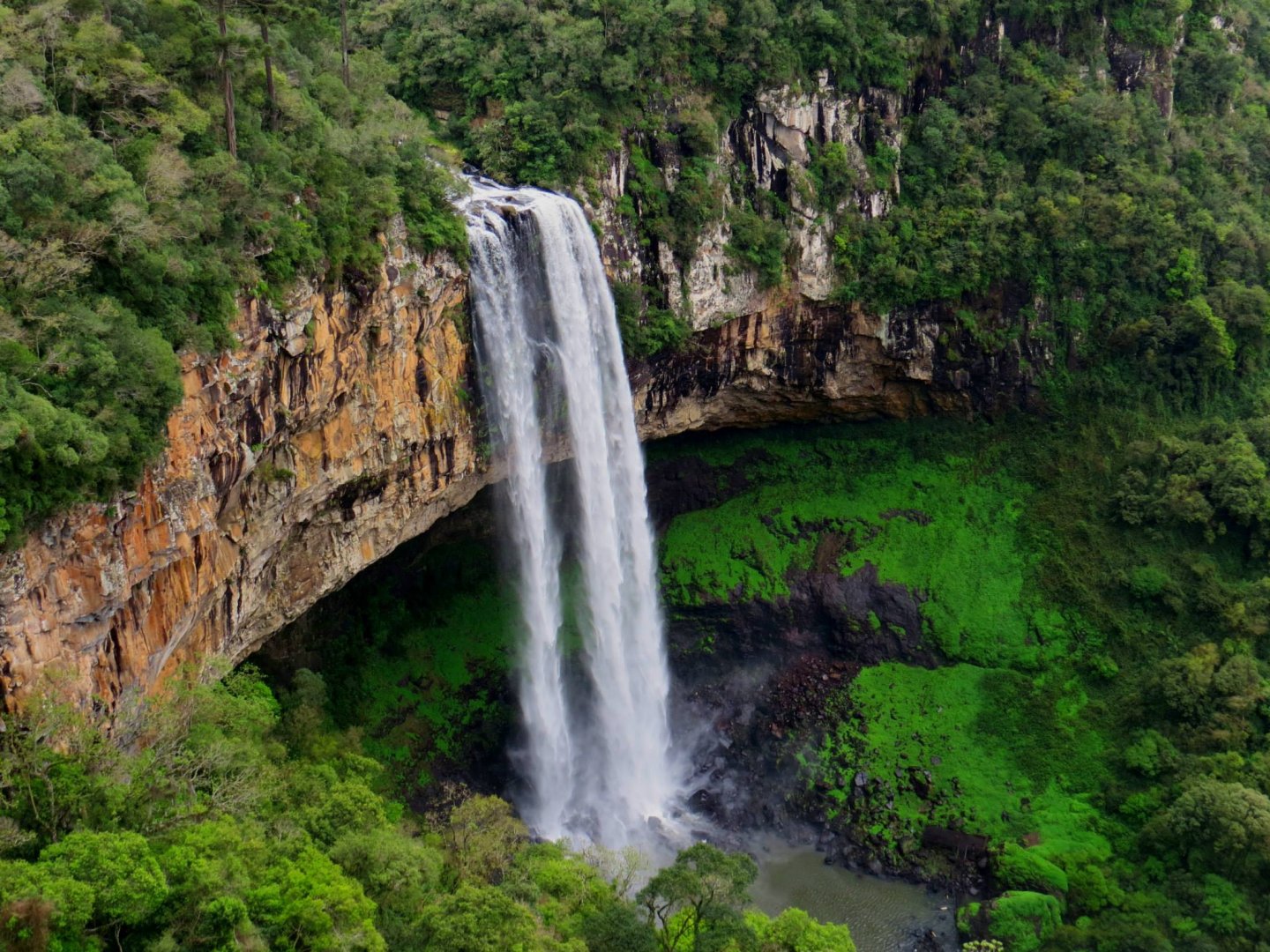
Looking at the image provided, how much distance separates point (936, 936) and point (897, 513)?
12673 mm

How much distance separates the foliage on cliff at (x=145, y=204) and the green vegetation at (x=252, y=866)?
3423 mm

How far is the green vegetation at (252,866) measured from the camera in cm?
1160

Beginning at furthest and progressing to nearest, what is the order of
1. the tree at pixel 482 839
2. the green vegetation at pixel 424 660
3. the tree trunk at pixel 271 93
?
the green vegetation at pixel 424 660 → the tree trunk at pixel 271 93 → the tree at pixel 482 839

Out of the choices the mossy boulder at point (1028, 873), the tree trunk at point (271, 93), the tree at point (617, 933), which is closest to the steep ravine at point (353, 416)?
the tree trunk at point (271, 93)

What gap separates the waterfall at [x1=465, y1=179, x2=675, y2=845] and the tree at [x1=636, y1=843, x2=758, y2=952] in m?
7.31

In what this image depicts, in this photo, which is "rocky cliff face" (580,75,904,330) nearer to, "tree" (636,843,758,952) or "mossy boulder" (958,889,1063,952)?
"tree" (636,843,758,952)

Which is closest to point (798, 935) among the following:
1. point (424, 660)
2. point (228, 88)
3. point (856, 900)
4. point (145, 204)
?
point (856, 900)

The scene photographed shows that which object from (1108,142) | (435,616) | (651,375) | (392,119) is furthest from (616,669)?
(1108,142)

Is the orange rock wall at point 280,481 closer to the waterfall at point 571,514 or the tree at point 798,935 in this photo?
the waterfall at point 571,514

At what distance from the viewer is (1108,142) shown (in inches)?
1251

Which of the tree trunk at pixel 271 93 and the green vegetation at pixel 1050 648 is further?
the green vegetation at pixel 1050 648

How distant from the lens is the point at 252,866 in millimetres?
13430

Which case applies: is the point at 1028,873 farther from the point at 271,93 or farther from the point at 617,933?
the point at 271,93

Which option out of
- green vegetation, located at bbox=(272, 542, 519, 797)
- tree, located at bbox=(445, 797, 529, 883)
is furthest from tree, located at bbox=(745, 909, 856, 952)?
green vegetation, located at bbox=(272, 542, 519, 797)
